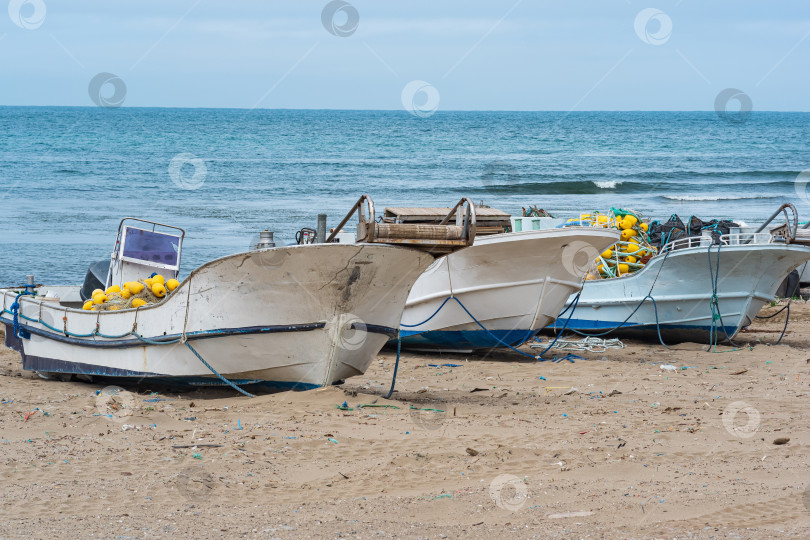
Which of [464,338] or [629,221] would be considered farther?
[629,221]

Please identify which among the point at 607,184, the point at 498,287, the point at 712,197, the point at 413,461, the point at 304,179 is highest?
the point at 607,184

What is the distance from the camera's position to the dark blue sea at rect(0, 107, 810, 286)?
24406 millimetres

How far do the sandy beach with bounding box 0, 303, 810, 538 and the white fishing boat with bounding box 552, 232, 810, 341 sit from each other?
2309mm

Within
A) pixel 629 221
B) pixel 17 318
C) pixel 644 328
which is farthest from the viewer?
pixel 629 221

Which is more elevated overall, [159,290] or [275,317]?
[159,290]

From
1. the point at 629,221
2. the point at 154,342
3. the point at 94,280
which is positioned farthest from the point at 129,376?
the point at 629,221

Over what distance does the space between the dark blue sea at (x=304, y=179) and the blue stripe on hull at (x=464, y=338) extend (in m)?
8.17

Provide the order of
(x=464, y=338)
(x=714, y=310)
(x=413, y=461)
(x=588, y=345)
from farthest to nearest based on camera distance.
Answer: (x=588, y=345)
(x=714, y=310)
(x=464, y=338)
(x=413, y=461)

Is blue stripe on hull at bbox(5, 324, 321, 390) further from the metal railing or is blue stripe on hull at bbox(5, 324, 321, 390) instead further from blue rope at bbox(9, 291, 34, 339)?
the metal railing

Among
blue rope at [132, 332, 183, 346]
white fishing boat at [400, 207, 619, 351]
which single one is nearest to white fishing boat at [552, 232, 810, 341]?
white fishing boat at [400, 207, 619, 351]

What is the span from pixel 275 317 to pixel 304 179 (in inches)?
1273

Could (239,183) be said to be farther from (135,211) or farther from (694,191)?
(694,191)

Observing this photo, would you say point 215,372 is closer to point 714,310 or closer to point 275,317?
point 275,317

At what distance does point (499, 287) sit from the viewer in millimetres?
10852
